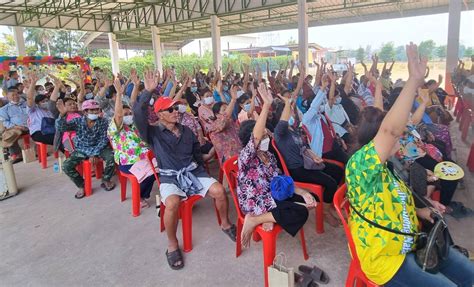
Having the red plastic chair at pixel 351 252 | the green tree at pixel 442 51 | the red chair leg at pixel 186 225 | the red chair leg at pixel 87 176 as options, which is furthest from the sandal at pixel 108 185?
the green tree at pixel 442 51

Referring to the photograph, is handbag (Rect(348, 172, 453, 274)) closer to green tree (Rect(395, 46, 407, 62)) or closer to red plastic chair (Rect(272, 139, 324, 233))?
green tree (Rect(395, 46, 407, 62))

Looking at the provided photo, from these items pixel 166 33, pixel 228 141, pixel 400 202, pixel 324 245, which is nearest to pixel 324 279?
pixel 324 245

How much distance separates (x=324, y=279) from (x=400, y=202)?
0.88 metres

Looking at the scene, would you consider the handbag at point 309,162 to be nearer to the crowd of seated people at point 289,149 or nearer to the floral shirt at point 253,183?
the crowd of seated people at point 289,149

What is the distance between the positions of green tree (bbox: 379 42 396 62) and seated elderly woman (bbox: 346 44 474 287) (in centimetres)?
476

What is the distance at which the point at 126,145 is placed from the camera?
3510 mm

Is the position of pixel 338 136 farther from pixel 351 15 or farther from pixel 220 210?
pixel 351 15

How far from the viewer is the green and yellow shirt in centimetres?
150

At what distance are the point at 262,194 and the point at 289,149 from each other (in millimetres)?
665

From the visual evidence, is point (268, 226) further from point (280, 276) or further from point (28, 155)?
point (28, 155)

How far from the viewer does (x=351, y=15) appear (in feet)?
42.8

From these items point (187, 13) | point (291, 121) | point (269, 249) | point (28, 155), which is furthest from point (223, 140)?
point (187, 13)

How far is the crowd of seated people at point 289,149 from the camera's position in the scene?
1524 mm

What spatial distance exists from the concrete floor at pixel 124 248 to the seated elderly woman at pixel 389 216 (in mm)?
714
